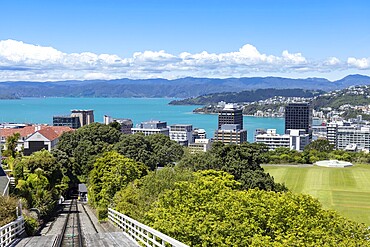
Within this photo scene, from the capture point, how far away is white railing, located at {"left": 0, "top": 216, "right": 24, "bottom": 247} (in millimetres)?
13874

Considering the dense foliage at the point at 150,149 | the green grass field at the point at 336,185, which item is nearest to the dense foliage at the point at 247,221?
the green grass field at the point at 336,185

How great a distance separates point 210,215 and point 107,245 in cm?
277

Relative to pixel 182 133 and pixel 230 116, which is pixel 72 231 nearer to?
pixel 182 133

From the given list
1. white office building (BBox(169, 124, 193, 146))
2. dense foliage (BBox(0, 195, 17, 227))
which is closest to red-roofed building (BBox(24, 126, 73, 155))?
dense foliage (BBox(0, 195, 17, 227))

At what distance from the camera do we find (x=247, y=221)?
14.3 meters

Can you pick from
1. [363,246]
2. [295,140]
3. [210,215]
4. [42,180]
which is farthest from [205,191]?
[295,140]

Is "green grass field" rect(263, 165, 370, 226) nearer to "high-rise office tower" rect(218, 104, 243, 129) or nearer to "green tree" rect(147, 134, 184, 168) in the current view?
"green tree" rect(147, 134, 184, 168)

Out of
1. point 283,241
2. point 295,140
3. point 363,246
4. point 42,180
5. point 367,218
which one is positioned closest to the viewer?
point 283,241

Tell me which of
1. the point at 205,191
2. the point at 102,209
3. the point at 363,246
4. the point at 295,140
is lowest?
the point at 295,140

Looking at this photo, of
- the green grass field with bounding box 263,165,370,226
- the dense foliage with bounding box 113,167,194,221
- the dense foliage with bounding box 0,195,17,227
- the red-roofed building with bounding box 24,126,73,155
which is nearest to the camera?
the dense foliage with bounding box 0,195,17,227

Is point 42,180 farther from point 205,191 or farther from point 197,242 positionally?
point 197,242

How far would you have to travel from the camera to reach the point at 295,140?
500ft

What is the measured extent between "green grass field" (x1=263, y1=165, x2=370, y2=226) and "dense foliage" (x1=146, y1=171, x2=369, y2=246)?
24.3m

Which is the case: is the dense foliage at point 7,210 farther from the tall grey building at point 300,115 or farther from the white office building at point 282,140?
the tall grey building at point 300,115
